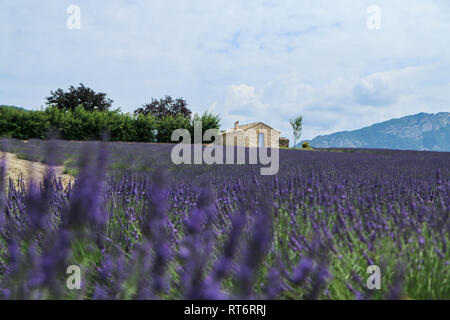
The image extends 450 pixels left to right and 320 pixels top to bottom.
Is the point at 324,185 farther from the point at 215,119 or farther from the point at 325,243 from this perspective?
the point at 215,119

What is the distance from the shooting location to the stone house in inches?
1083

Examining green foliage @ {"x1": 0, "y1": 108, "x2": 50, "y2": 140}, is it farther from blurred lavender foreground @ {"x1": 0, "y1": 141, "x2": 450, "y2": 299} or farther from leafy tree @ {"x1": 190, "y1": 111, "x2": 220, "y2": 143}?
blurred lavender foreground @ {"x1": 0, "y1": 141, "x2": 450, "y2": 299}

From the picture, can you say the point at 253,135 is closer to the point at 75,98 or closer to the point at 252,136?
the point at 252,136

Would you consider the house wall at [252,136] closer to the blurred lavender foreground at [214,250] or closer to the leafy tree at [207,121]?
the leafy tree at [207,121]

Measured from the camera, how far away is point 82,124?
20406 mm

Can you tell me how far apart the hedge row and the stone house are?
5155mm

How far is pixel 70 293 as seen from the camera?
1.41 metres

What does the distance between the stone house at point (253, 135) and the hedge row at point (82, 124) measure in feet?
16.9

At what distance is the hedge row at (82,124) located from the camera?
1875 cm

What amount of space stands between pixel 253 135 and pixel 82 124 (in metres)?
15.2

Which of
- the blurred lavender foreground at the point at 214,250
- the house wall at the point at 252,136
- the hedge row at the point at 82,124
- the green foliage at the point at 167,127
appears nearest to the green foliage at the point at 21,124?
the hedge row at the point at 82,124

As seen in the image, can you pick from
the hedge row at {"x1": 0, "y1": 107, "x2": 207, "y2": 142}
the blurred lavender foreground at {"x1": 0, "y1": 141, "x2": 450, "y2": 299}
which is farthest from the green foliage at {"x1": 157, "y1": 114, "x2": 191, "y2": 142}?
the blurred lavender foreground at {"x1": 0, "y1": 141, "x2": 450, "y2": 299}
